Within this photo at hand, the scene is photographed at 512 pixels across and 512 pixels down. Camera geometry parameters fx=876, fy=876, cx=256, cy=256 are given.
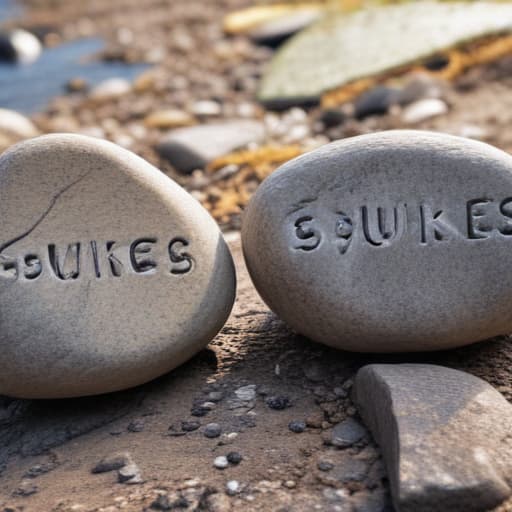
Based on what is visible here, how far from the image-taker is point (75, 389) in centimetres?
288

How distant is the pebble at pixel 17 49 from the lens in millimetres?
10078

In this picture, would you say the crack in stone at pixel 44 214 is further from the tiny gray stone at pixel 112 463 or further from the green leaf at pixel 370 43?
the green leaf at pixel 370 43

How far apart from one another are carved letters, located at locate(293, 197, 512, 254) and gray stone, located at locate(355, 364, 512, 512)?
1.41ft

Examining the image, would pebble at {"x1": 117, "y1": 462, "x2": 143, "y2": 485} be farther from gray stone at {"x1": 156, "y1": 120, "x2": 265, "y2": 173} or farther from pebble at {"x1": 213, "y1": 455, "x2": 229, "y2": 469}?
gray stone at {"x1": 156, "y1": 120, "x2": 265, "y2": 173}

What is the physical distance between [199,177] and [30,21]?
7.69 meters

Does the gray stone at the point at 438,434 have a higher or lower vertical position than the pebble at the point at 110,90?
lower

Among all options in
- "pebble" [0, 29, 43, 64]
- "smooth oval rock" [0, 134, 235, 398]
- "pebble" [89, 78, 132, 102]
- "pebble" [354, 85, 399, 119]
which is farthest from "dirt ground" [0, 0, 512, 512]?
"pebble" [0, 29, 43, 64]

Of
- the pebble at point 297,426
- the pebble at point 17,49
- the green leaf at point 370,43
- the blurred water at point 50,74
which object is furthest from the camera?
the pebble at point 17,49

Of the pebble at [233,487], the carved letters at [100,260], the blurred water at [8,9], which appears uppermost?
the blurred water at [8,9]

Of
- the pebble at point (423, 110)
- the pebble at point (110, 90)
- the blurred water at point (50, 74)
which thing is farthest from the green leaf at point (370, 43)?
the blurred water at point (50, 74)

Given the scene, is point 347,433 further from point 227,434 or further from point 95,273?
point 95,273

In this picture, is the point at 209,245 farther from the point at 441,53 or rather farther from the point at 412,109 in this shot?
the point at 441,53

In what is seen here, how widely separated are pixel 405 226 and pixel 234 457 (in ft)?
3.08

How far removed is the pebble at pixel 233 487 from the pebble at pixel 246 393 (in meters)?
0.44
